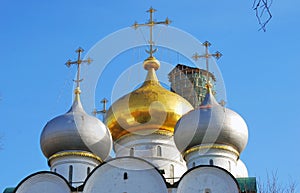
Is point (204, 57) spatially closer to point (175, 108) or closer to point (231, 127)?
point (175, 108)

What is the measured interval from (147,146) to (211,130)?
255 centimetres

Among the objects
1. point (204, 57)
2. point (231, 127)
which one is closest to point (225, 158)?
point (231, 127)

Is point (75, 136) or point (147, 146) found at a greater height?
point (147, 146)

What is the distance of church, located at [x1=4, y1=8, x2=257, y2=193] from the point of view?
12.5m

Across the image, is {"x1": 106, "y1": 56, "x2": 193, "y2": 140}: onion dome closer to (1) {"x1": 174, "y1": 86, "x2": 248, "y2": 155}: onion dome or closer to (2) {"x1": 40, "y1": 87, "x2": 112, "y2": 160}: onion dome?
(2) {"x1": 40, "y1": 87, "x2": 112, "y2": 160}: onion dome

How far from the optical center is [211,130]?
13695 mm

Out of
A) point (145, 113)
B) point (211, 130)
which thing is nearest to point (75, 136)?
point (145, 113)

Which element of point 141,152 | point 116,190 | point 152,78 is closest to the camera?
point 116,190

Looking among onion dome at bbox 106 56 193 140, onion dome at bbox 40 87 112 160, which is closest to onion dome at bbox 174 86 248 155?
onion dome at bbox 106 56 193 140

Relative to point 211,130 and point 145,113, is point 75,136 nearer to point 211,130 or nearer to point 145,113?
point 145,113

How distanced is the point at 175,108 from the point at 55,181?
4544mm

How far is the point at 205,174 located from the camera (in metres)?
12.6

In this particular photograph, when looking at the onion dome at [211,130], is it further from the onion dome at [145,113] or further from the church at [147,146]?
the onion dome at [145,113]

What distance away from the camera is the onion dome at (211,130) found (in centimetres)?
1373
